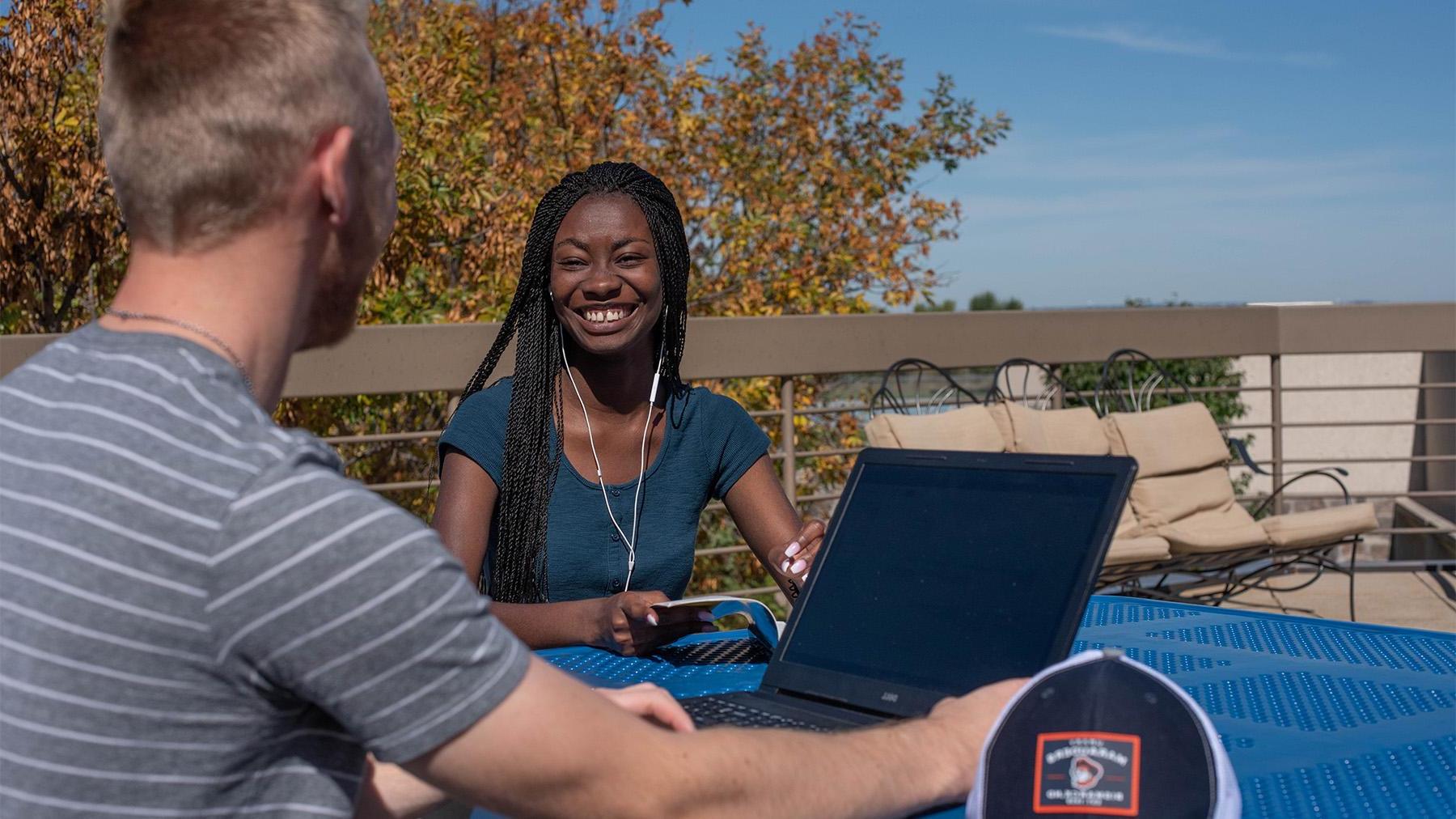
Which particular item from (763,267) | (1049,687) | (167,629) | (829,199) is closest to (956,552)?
(1049,687)

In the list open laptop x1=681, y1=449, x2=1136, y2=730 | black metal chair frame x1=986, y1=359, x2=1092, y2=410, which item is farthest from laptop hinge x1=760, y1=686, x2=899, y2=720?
black metal chair frame x1=986, y1=359, x2=1092, y2=410

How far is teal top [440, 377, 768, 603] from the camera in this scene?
2287 mm

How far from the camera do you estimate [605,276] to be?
2.48 m

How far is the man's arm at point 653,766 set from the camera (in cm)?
81

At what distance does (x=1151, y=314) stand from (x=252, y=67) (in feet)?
16.1

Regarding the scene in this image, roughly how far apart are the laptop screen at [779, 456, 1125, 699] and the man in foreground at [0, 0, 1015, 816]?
0.38 metres

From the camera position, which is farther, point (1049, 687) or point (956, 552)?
point (956, 552)

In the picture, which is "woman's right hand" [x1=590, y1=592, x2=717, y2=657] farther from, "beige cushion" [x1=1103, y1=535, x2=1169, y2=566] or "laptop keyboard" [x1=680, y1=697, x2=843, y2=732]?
"beige cushion" [x1=1103, y1=535, x2=1169, y2=566]

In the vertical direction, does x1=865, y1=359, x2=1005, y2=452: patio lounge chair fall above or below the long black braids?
below

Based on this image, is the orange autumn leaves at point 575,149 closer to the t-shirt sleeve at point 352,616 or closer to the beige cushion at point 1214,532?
the beige cushion at point 1214,532

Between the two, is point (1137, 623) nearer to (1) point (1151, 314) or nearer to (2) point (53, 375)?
(2) point (53, 375)

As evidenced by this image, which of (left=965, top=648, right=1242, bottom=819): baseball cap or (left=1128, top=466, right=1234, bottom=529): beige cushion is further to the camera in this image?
(left=1128, top=466, right=1234, bottom=529): beige cushion

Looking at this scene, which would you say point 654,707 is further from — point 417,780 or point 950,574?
point 950,574

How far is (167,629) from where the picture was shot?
750 mm
